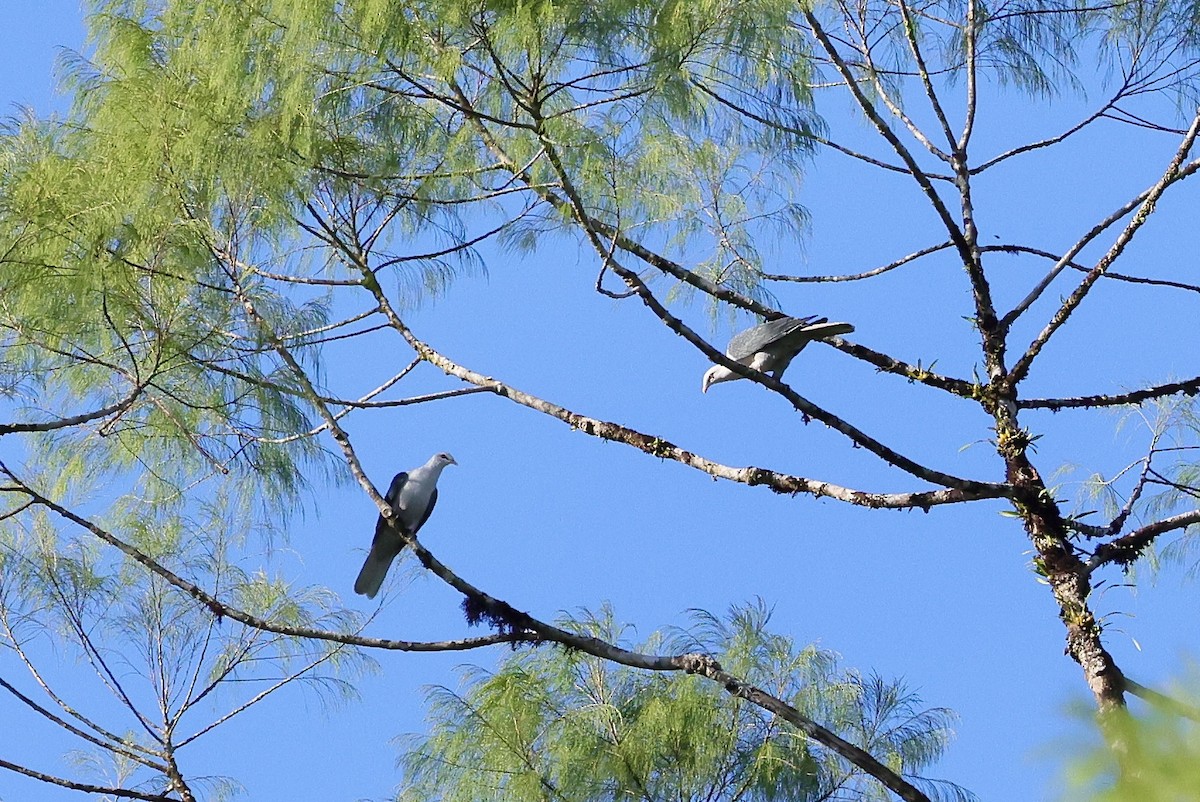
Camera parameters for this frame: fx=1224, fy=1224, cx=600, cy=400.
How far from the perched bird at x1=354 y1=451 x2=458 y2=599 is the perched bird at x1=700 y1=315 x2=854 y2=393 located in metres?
1.22

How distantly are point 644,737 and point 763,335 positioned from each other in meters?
1.39

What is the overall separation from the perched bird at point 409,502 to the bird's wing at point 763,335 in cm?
123

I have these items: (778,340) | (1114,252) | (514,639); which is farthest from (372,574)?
(1114,252)

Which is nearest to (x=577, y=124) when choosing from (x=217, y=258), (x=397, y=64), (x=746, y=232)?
(x=397, y=64)

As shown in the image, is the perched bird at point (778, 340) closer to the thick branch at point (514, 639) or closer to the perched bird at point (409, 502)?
the thick branch at point (514, 639)

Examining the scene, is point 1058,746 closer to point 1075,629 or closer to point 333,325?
point 1075,629

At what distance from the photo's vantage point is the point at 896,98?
391 centimetres

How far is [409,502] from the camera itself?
4523mm

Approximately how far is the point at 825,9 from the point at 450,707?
8.81 ft

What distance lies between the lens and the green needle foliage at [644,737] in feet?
13.3

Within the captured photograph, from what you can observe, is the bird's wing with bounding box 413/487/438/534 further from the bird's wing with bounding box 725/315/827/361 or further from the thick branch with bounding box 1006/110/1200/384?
the thick branch with bounding box 1006/110/1200/384

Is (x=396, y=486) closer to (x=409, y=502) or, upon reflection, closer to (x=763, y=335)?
(x=409, y=502)

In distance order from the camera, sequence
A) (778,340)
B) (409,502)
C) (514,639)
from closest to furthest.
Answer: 1. (514,639)
2. (778,340)
3. (409,502)

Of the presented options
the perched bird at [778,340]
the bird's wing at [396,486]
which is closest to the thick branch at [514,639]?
the perched bird at [778,340]
